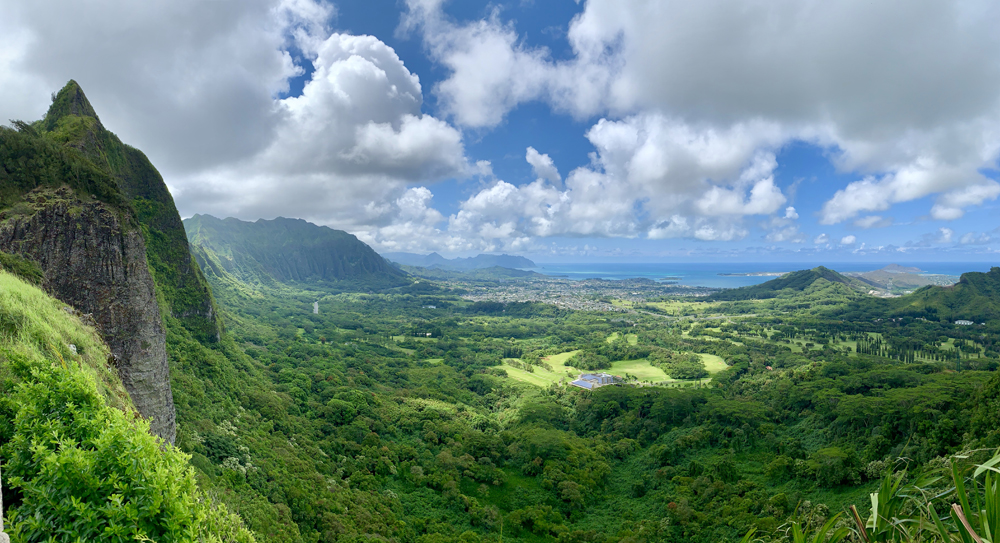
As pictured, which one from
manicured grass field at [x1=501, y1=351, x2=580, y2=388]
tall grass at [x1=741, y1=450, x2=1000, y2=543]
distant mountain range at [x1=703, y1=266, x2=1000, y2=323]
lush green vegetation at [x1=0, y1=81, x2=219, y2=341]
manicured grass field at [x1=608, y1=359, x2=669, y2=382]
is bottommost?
manicured grass field at [x1=501, y1=351, x2=580, y2=388]

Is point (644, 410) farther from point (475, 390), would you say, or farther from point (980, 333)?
point (980, 333)

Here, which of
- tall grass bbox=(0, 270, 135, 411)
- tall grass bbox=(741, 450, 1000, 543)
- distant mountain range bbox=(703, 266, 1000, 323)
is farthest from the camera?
distant mountain range bbox=(703, 266, 1000, 323)

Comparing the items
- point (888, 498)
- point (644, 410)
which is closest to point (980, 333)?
point (644, 410)

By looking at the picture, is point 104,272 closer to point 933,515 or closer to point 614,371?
point 933,515

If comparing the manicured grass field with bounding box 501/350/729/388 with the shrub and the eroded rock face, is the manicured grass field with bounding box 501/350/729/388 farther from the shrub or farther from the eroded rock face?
the shrub

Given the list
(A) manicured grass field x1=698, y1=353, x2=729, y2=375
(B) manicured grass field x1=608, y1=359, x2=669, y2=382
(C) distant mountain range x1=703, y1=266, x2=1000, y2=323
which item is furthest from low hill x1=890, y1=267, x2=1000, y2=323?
(B) manicured grass field x1=608, y1=359, x2=669, y2=382

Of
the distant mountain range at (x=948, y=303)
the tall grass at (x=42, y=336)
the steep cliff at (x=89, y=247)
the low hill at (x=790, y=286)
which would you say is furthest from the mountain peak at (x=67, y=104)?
the low hill at (x=790, y=286)

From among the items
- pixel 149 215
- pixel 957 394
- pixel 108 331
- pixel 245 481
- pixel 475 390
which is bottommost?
pixel 475 390

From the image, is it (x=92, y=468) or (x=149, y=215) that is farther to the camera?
(x=149, y=215)
